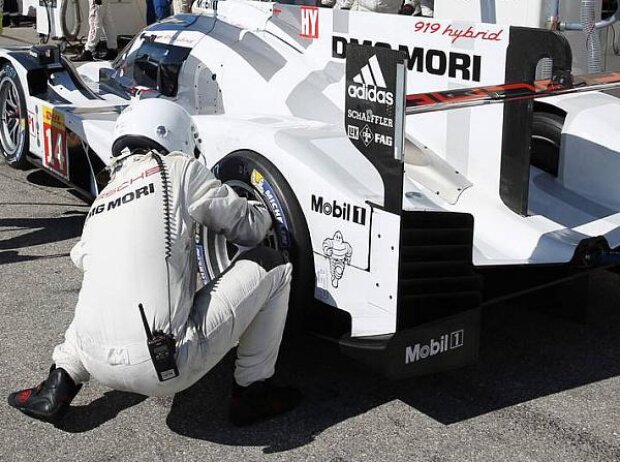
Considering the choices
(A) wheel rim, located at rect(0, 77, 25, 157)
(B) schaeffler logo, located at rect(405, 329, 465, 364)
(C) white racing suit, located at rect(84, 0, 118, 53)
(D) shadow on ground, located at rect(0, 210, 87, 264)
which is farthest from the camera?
(C) white racing suit, located at rect(84, 0, 118, 53)

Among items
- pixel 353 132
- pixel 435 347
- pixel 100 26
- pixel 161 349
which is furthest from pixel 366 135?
pixel 100 26

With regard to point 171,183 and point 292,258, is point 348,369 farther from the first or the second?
point 171,183

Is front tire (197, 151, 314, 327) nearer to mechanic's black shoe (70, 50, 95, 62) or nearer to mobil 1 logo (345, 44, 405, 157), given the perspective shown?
mobil 1 logo (345, 44, 405, 157)

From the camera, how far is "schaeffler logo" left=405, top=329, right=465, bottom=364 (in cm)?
334

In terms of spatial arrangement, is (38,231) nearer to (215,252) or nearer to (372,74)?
(215,252)

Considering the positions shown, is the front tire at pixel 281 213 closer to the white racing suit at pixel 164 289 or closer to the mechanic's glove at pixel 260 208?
the mechanic's glove at pixel 260 208

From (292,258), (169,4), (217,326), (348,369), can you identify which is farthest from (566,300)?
(169,4)

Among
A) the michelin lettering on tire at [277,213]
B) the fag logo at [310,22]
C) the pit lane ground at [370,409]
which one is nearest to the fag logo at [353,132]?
the michelin lettering on tire at [277,213]

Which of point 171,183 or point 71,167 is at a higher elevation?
point 171,183

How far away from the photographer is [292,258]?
3.64m

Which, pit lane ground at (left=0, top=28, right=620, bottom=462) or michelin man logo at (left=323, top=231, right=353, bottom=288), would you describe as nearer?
pit lane ground at (left=0, top=28, right=620, bottom=462)

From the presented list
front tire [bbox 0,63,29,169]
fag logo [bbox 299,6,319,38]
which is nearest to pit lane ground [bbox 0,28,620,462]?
fag logo [bbox 299,6,319,38]

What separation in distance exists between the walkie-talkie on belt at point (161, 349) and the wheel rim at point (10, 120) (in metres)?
Answer: 3.54

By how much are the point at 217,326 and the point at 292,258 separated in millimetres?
524
